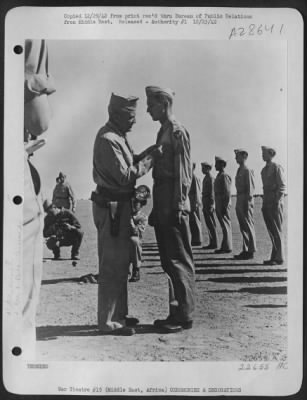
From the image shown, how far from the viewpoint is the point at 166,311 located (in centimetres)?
79

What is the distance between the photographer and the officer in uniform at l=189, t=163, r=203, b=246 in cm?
78

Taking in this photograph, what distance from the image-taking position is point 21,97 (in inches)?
31.0

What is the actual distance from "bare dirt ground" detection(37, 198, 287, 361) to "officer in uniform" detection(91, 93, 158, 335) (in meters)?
0.02

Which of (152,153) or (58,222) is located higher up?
(152,153)

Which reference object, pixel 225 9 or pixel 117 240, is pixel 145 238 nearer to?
pixel 117 240

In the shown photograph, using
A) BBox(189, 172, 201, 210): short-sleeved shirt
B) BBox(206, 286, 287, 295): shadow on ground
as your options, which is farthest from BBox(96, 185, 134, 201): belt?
BBox(206, 286, 287, 295): shadow on ground

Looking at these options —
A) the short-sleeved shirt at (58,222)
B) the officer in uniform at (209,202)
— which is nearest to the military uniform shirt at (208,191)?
the officer in uniform at (209,202)

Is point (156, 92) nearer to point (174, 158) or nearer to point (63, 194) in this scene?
point (174, 158)

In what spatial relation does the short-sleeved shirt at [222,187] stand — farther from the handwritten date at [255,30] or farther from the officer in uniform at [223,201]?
the handwritten date at [255,30]

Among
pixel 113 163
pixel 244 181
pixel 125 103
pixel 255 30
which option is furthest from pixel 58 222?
pixel 255 30

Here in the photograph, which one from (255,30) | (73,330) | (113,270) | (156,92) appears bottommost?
(73,330)

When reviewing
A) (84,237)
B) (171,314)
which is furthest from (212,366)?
(84,237)

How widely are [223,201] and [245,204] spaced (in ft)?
0.14

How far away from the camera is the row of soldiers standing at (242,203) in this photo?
0.78m
